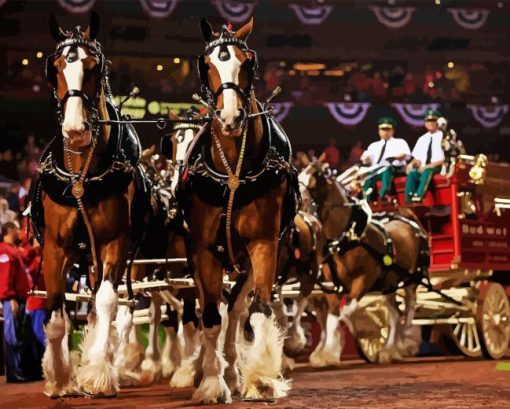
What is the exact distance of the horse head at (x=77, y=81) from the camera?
6949 millimetres

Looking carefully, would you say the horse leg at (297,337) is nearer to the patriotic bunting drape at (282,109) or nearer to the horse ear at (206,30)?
the horse ear at (206,30)

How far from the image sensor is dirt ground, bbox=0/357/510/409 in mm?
6877

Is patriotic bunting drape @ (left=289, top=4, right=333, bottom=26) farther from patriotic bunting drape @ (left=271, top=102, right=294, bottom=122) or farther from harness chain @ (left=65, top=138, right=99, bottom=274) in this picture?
harness chain @ (left=65, top=138, right=99, bottom=274)

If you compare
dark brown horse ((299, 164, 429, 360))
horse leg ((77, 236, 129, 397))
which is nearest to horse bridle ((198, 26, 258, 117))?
horse leg ((77, 236, 129, 397))

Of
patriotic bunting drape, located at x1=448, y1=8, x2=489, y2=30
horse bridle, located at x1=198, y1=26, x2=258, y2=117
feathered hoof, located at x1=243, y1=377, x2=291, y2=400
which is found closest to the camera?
feathered hoof, located at x1=243, y1=377, x2=291, y2=400

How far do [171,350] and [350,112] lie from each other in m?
20.1

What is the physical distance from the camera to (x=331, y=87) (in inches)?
1204

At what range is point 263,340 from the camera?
693 cm

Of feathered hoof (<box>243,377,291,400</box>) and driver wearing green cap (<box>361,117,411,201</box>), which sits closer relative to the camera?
feathered hoof (<box>243,377,291,400</box>)

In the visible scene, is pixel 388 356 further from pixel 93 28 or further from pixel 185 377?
pixel 93 28

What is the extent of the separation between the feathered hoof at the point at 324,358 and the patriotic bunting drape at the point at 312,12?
1962cm

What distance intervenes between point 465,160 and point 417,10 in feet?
62.1

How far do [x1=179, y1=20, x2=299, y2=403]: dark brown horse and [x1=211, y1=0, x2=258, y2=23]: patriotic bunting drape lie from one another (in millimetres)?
22032

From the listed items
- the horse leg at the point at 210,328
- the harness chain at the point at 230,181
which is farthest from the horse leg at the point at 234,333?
the harness chain at the point at 230,181
